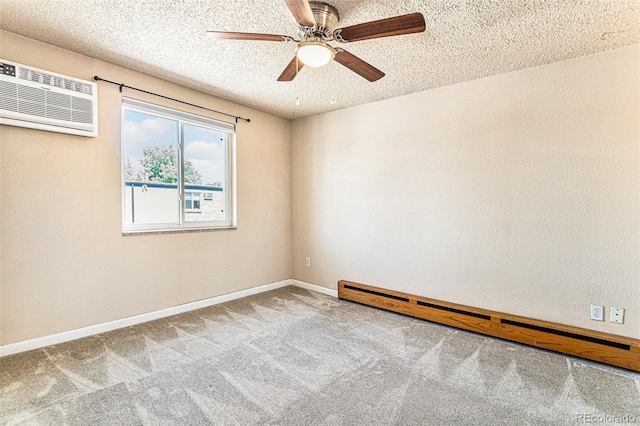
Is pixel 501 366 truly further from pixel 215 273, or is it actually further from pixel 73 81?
pixel 73 81

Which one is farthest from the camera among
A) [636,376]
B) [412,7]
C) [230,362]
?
[230,362]

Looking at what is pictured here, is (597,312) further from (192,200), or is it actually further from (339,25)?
(192,200)

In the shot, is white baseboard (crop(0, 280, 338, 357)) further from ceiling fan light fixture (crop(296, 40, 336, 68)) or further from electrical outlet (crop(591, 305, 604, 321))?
ceiling fan light fixture (crop(296, 40, 336, 68))

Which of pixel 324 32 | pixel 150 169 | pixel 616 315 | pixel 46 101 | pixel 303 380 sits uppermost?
pixel 324 32

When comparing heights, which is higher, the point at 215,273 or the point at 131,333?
the point at 215,273

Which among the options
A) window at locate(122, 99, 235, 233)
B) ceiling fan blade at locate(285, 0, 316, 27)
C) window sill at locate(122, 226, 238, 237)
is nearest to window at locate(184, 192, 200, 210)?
window at locate(122, 99, 235, 233)

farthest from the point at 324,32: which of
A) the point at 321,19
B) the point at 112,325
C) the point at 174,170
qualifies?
the point at 112,325

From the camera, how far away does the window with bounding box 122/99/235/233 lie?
9.75 feet

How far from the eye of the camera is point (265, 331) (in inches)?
111

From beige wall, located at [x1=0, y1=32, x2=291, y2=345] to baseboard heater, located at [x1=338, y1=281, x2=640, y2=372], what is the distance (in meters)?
2.03

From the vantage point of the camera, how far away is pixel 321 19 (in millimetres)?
1879

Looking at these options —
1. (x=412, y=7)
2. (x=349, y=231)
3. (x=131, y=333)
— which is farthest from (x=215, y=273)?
(x=412, y=7)

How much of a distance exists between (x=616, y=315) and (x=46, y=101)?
4.72 m

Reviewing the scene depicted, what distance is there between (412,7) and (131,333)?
11.2 feet
